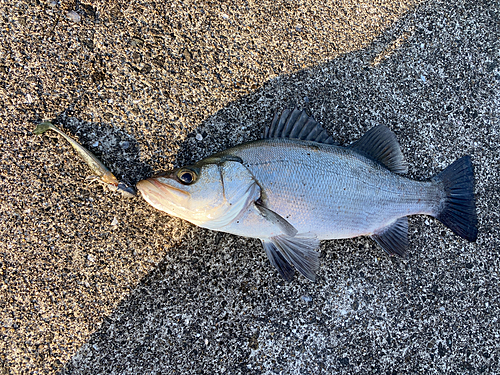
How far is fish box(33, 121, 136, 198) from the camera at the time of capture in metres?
1.95

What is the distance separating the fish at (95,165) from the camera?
195 centimetres

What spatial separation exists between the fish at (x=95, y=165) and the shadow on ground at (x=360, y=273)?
0.36 feet

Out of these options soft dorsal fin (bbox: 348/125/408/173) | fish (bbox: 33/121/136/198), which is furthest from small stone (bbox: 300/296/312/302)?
fish (bbox: 33/121/136/198)

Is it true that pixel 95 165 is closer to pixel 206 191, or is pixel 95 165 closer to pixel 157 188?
pixel 157 188

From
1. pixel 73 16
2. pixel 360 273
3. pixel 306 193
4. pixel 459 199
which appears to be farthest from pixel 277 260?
pixel 73 16

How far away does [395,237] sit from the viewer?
2143 mm

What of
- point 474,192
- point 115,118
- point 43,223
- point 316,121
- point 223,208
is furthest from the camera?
point 474,192

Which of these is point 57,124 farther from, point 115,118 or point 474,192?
point 474,192

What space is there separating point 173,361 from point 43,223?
1.17 meters

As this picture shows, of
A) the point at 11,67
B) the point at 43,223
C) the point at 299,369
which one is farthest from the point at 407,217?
the point at 11,67

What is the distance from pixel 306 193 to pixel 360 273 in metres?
0.78

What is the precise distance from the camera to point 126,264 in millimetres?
1979

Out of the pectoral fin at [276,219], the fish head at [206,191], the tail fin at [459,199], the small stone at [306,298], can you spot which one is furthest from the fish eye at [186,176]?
the tail fin at [459,199]

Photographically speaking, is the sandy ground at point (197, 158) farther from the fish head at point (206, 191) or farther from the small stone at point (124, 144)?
the fish head at point (206, 191)
